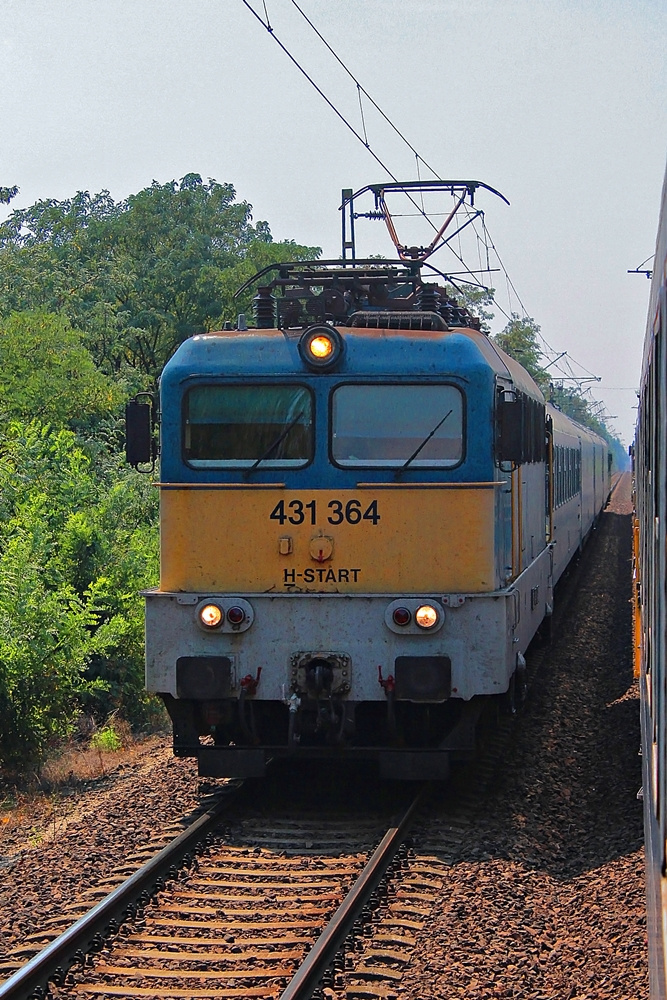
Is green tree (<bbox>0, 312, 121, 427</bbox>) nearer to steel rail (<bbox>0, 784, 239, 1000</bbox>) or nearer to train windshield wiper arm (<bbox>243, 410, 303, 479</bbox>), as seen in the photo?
train windshield wiper arm (<bbox>243, 410, 303, 479</bbox>)

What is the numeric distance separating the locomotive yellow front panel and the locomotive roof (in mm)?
755

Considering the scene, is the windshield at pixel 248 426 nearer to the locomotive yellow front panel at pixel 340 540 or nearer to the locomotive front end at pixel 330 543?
the locomotive front end at pixel 330 543

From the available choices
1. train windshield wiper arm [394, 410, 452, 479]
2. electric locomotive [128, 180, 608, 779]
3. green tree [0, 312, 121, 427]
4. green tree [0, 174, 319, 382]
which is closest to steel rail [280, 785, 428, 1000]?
electric locomotive [128, 180, 608, 779]

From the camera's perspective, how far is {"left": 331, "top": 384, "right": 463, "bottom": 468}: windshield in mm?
8117

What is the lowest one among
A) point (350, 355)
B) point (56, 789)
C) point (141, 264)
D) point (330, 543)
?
point (56, 789)

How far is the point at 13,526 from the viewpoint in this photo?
1288cm

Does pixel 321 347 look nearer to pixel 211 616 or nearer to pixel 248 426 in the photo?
pixel 248 426

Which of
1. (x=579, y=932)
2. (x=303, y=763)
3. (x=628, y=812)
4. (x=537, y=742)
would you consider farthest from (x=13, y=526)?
(x=579, y=932)

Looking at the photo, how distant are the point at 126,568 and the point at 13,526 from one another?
1.50 metres

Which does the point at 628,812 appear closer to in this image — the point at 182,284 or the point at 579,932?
the point at 579,932

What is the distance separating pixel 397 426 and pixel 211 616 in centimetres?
170

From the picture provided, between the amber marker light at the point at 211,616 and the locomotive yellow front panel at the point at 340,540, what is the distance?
0.49 feet

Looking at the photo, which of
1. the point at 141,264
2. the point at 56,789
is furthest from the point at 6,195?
the point at 56,789

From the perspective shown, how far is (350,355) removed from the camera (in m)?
8.21
